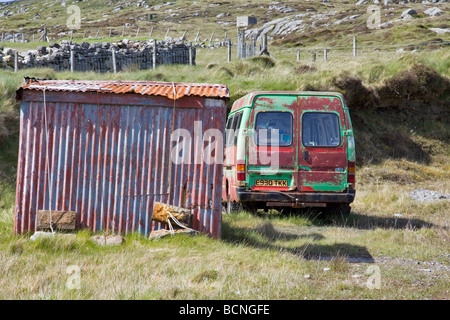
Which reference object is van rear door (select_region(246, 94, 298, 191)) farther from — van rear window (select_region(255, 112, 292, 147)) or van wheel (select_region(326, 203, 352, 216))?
van wheel (select_region(326, 203, 352, 216))

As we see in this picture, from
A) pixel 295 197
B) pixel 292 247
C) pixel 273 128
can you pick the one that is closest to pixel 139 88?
pixel 273 128

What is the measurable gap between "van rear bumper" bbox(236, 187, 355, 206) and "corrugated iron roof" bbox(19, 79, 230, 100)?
2321mm

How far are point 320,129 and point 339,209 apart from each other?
180cm

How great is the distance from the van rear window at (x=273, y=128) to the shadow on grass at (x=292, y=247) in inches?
66.8

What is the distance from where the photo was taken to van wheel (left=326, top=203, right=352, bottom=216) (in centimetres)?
1081

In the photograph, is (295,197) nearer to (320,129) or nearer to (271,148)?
(271,148)

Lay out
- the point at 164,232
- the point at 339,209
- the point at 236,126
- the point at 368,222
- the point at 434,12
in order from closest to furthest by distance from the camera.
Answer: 1. the point at 164,232
2. the point at 368,222
3. the point at 339,209
4. the point at 236,126
5. the point at 434,12

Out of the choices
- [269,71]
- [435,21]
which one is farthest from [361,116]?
[435,21]

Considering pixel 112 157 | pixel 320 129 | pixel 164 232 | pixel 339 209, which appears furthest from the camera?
pixel 339 209

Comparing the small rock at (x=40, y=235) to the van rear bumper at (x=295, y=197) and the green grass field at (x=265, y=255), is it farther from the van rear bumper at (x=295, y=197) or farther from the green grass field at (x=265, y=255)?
the van rear bumper at (x=295, y=197)

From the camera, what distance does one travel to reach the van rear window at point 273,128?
10125 mm

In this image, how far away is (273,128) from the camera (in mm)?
10219

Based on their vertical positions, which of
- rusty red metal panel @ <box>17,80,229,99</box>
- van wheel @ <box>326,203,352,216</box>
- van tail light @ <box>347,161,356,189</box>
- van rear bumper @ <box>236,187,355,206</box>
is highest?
rusty red metal panel @ <box>17,80,229,99</box>

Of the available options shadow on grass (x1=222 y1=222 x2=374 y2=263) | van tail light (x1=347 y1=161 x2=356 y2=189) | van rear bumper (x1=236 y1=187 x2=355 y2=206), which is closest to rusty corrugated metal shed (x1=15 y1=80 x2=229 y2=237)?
shadow on grass (x1=222 y1=222 x2=374 y2=263)
